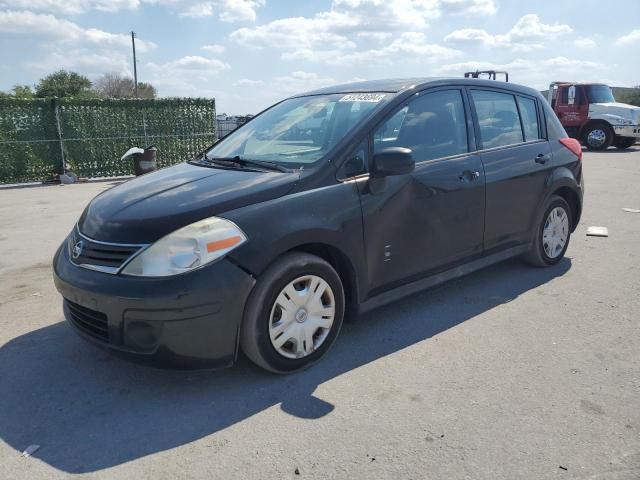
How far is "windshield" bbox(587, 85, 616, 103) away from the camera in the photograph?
65.0ft

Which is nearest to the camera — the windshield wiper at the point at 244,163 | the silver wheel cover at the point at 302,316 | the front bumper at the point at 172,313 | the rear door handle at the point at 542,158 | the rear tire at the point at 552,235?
the front bumper at the point at 172,313

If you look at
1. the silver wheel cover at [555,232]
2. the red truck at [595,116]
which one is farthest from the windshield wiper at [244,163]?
the red truck at [595,116]

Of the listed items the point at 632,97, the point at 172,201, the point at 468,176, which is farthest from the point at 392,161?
the point at 632,97

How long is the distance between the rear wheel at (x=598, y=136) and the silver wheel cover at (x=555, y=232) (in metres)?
16.7

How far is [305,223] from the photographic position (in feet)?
10.6

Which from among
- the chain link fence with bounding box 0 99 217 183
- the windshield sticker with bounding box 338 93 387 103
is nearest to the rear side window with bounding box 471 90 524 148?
the windshield sticker with bounding box 338 93 387 103

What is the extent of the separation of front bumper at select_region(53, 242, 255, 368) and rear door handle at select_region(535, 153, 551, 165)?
3.15 meters

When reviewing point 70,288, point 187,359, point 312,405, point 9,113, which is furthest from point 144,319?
point 9,113

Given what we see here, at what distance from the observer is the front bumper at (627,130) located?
19219 mm

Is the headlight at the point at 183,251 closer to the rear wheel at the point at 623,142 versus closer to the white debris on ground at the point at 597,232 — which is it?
the white debris on ground at the point at 597,232

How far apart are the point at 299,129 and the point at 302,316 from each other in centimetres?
150

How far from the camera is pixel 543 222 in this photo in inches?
202

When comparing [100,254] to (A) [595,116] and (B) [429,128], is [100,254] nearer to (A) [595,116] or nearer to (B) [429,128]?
(B) [429,128]

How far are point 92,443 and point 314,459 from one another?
1107mm
